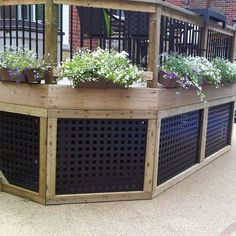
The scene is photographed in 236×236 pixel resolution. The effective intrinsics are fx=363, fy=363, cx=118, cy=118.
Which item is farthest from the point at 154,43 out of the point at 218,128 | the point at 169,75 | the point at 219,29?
the point at 218,128

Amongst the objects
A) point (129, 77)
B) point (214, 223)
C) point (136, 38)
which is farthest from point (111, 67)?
point (214, 223)

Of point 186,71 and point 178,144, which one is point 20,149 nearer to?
point 178,144

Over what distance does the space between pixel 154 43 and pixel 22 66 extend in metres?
1.32

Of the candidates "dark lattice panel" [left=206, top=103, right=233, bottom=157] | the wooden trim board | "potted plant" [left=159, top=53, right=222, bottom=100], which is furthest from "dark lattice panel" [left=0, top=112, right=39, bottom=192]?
"dark lattice panel" [left=206, top=103, right=233, bottom=157]

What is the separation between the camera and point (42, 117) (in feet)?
11.4

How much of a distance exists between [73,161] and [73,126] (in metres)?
0.36

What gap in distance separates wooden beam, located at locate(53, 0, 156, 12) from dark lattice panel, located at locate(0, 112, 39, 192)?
3.84 ft

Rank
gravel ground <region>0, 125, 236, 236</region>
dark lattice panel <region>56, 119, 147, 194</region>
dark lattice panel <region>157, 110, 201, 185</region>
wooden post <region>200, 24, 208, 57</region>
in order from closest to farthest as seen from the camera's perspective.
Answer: gravel ground <region>0, 125, 236, 236</region>, dark lattice panel <region>56, 119, 147, 194</region>, dark lattice panel <region>157, 110, 201, 185</region>, wooden post <region>200, 24, 208, 57</region>

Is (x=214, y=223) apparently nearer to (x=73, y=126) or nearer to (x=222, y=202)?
(x=222, y=202)

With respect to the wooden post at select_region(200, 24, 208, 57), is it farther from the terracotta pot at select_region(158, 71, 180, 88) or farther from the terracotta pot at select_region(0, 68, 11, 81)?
the terracotta pot at select_region(0, 68, 11, 81)

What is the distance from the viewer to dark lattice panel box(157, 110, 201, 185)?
13.4 feet

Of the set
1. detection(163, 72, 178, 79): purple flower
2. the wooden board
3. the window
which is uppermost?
the window

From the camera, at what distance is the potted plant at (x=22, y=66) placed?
3449 millimetres

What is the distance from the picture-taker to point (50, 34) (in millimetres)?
3420
